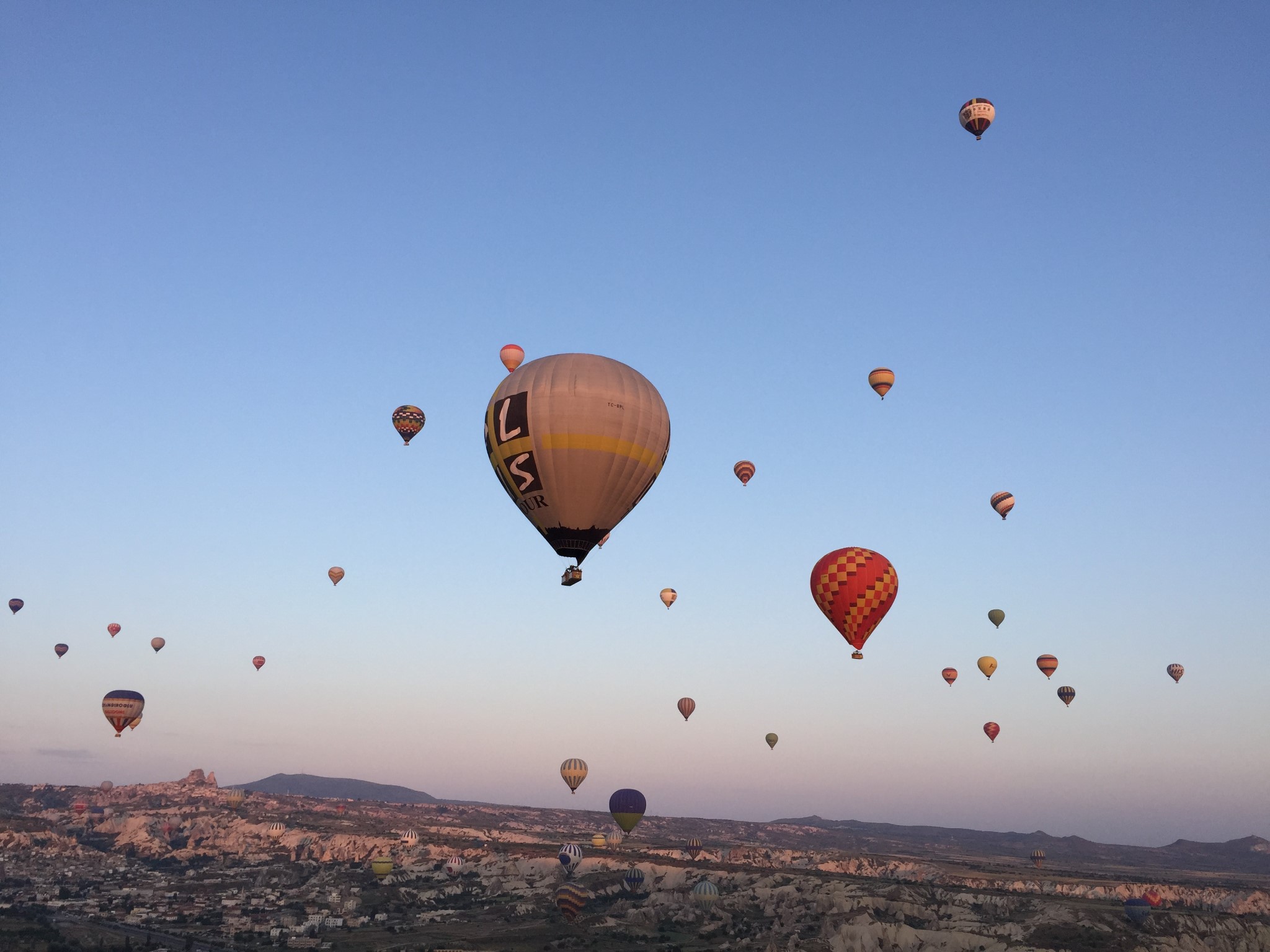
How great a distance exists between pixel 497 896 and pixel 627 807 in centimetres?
4478

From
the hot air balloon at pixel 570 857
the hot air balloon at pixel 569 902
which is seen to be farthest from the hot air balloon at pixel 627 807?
the hot air balloon at pixel 570 857

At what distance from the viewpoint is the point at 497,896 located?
113 m

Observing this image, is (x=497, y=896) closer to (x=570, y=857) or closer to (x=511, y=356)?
(x=570, y=857)

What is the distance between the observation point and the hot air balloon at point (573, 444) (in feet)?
113

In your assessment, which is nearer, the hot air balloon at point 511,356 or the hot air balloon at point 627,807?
the hot air balloon at point 511,356

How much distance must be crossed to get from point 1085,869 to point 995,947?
13321cm

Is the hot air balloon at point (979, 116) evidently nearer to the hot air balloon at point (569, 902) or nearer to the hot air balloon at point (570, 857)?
the hot air balloon at point (569, 902)

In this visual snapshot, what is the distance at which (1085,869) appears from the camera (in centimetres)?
18262

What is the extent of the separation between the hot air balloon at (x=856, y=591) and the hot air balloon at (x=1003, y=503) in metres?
21.7

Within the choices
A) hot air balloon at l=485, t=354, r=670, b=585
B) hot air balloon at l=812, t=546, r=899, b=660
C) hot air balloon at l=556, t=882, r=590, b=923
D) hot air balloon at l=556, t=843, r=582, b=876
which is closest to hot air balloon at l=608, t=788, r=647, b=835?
hot air balloon at l=556, t=882, r=590, b=923

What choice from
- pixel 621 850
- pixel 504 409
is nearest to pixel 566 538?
pixel 504 409

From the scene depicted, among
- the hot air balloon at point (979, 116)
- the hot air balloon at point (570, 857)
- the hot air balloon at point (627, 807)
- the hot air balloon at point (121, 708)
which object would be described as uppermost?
the hot air balloon at point (979, 116)

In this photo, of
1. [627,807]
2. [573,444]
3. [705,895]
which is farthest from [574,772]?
[573,444]

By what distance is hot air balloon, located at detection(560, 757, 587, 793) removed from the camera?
83.1 meters
